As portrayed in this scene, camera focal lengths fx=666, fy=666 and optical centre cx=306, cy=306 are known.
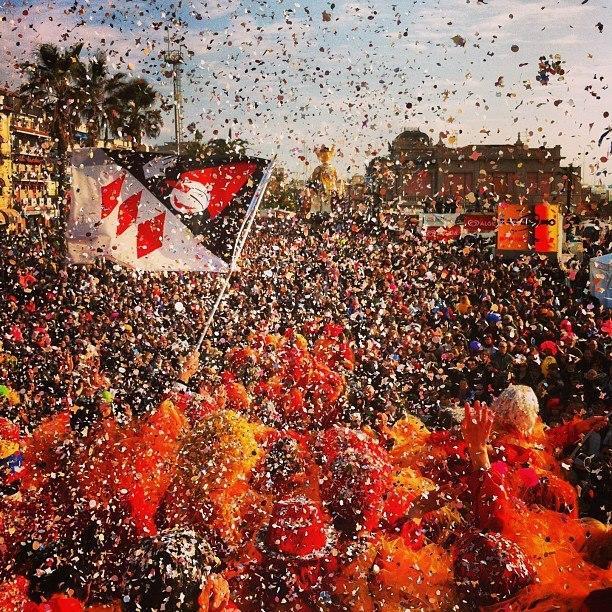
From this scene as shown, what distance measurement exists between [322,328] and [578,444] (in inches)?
258

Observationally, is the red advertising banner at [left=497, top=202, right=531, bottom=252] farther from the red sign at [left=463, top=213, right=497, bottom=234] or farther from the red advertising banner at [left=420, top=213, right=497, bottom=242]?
the red sign at [left=463, top=213, right=497, bottom=234]

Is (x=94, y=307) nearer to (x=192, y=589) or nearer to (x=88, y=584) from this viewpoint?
(x=88, y=584)

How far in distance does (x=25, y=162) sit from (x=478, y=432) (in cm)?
5171

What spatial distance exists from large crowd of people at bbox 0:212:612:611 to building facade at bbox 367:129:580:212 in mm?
44074

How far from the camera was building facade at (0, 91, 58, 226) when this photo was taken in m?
44.8

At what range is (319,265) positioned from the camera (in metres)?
18.1

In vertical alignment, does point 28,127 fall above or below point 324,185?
above

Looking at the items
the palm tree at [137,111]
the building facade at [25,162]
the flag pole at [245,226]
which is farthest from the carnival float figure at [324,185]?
the flag pole at [245,226]

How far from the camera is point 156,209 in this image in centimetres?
778

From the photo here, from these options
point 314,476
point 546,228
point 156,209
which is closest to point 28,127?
point 546,228

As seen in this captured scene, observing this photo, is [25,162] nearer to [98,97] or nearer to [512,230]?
[98,97]

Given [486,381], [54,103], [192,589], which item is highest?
[54,103]

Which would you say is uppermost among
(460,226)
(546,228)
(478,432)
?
(546,228)

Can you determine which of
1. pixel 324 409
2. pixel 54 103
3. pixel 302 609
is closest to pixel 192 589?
pixel 302 609
